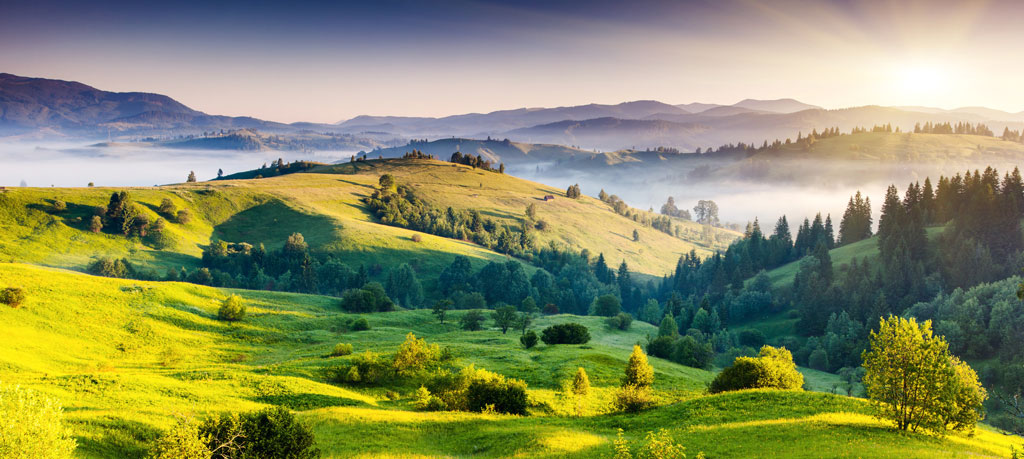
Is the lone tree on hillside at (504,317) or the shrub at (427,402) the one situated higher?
the shrub at (427,402)

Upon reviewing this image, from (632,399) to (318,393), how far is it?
1212 inches

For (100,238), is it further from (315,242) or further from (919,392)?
(919,392)

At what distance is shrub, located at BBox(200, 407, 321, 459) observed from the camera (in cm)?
2600

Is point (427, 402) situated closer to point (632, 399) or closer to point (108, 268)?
point (632, 399)

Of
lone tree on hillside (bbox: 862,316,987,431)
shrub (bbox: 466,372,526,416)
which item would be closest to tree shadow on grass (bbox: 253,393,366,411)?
shrub (bbox: 466,372,526,416)

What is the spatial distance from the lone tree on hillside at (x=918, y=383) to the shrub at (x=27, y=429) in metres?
44.6

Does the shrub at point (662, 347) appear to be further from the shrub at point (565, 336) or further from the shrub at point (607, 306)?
the shrub at point (607, 306)

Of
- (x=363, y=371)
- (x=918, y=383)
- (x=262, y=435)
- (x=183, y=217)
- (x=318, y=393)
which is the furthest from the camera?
(x=183, y=217)

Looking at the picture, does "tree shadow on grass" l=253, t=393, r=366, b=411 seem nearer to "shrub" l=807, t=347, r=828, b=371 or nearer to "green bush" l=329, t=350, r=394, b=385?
"green bush" l=329, t=350, r=394, b=385

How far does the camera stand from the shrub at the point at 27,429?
19.1 metres

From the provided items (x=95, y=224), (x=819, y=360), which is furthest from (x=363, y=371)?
(x=95, y=224)

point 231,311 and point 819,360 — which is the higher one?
point 231,311

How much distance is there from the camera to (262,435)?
26.9 m

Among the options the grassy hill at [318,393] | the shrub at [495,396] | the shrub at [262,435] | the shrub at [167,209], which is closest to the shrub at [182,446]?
the shrub at [262,435]
